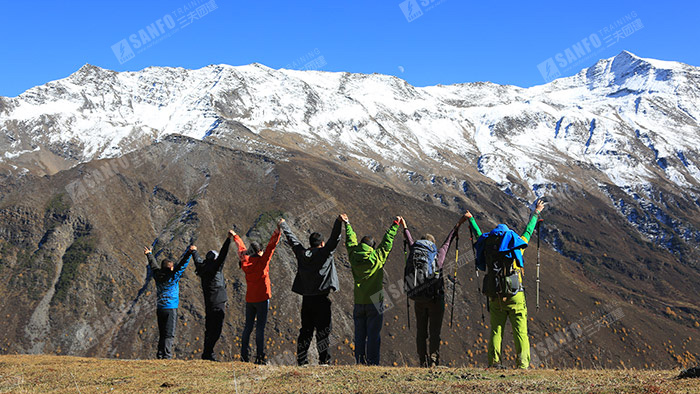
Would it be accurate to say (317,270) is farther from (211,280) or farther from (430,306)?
(211,280)

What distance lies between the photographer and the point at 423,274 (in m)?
10.1

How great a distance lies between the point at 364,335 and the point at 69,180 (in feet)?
184

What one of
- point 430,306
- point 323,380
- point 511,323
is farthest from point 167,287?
point 511,323

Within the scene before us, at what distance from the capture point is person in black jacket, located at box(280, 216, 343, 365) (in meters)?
9.78

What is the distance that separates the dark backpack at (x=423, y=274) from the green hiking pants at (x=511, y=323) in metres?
1.19

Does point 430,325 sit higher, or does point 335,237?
point 335,237

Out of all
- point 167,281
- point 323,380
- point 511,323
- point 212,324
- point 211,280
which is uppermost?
point 167,281

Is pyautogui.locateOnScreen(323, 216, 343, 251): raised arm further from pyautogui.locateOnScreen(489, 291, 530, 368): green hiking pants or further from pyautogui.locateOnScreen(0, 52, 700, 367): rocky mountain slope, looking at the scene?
pyautogui.locateOnScreen(0, 52, 700, 367): rocky mountain slope

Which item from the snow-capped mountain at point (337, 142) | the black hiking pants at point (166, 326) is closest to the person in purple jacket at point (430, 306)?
the black hiking pants at point (166, 326)

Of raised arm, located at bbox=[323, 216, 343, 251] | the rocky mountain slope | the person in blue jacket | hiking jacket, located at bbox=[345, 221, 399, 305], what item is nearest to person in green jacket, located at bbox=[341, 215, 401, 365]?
hiking jacket, located at bbox=[345, 221, 399, 305]

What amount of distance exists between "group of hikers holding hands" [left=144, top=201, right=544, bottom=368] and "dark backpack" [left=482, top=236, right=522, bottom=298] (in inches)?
0.6

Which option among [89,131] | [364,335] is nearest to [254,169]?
[364,335]

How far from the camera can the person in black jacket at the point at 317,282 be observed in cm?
978

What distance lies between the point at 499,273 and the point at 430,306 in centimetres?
180
